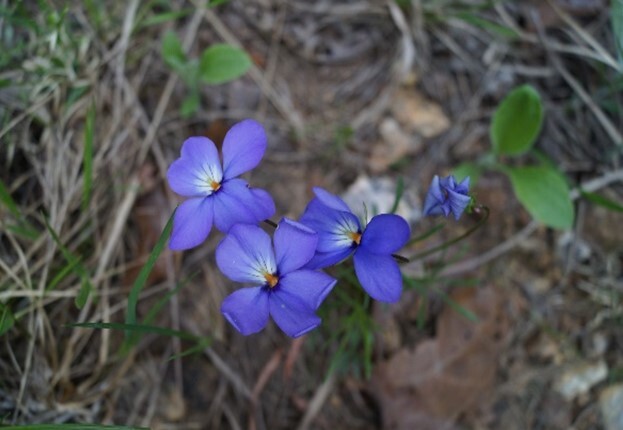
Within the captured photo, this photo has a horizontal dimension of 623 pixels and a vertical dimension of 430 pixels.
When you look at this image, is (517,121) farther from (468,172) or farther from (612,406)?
(612,406)

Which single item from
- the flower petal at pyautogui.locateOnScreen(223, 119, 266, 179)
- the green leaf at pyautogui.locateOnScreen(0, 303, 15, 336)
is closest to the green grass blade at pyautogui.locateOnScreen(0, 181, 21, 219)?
the green leaf at pyautogui.locateOnScreen(0, 303, 15, 336)

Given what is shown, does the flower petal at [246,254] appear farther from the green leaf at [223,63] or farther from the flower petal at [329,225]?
the green leaf at [223,63]

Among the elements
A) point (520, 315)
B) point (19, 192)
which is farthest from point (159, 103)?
point (520, 315)

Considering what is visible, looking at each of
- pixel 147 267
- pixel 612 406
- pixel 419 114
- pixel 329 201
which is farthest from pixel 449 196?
pixel 612 406

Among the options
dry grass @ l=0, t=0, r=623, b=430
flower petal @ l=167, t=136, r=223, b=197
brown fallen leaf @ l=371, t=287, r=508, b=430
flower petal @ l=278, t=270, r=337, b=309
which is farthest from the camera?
brown fallen leaf @ l=371, t=287, r=508, b=430

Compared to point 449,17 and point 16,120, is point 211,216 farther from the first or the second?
point 449,17

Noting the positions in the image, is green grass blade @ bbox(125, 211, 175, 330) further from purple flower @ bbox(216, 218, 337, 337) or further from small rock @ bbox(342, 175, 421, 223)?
small rock @ bbox(342, 175, 421, 223)
